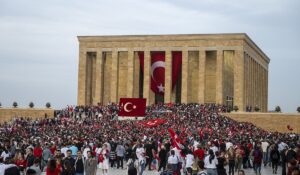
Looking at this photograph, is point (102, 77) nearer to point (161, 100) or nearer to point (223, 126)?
point (161, 100)

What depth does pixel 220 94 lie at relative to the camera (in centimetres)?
5812

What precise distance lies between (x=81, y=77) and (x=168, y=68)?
423 inches

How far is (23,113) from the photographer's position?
58.9 m

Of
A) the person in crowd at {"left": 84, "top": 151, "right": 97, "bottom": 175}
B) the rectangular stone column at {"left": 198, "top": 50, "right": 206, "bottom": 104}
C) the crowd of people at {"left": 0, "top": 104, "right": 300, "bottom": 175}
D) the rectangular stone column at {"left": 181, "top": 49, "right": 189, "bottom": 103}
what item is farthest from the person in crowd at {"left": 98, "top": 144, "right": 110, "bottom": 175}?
the rectangular stone column at {"left": 181, "top": 49, "right": 189, "bottom": 103}

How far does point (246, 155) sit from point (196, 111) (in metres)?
22.7

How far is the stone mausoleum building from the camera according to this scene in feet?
192

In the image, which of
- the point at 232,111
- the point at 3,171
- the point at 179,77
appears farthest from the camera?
the point at 179,77

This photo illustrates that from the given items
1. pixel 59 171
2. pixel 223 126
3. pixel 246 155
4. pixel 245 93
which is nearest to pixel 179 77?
pixel 245 93

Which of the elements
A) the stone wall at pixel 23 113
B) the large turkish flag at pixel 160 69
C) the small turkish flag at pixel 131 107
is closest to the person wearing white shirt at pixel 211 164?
the small turkish flag at pixel 131 107

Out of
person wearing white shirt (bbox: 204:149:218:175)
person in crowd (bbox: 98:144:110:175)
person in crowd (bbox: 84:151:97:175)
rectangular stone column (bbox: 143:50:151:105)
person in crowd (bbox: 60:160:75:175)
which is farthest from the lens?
rectangular stone column (bbox: 143:50:151:105)

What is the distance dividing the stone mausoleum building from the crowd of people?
769 cm

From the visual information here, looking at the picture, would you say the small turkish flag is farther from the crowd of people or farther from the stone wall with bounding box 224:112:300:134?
the stone wall with bounding box 224:112:300:134

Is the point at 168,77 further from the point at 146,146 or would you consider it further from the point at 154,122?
the point at 146,146

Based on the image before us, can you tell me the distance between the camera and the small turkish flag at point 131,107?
46.7 m
